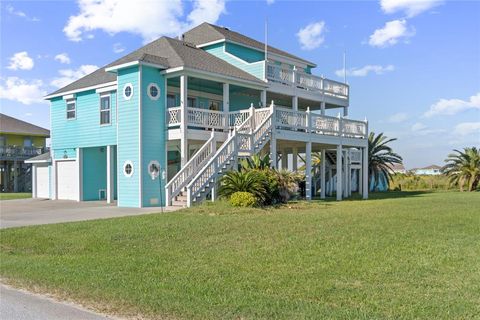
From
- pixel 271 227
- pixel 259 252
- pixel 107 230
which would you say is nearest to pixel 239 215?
pixel 271 227

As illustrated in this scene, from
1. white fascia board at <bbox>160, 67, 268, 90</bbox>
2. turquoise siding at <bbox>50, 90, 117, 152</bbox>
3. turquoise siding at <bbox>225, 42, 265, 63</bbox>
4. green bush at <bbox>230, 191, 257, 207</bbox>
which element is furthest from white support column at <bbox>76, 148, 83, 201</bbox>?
green bush at <bbox>230, 191, 257, 207</bbox>

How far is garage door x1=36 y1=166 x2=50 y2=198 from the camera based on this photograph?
2922 centimetres

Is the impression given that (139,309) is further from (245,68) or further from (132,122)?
(245,68)

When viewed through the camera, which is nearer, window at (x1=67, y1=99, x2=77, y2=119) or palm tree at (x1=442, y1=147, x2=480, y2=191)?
window at (x1=67, y1=99, x2=77, y2=119)

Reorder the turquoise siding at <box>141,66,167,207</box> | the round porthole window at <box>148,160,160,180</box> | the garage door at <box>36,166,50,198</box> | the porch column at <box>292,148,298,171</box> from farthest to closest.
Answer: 1. the garage door at <box>36,166,50,198</box>
2. the porch column at <box>292,148,298,171</box>
3. the round porthole window at <box>148,160,160,180</box>
4. the turquoise siding at <box>141,66,167,207</box>

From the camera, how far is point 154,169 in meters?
20.7

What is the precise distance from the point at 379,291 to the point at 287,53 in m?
27.1

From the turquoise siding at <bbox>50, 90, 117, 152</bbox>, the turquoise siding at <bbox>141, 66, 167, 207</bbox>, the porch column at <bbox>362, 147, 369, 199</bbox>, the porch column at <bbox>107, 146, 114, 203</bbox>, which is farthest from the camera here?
the porch column at <bbox>362, 147, 369, 199</bbox>

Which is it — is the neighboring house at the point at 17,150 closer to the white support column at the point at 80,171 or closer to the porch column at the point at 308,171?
the white support column at the point at 80,171

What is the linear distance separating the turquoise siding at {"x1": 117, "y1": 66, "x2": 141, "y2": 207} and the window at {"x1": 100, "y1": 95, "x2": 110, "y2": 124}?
105 inches

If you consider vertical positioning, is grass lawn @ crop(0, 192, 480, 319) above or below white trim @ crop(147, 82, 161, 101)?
below

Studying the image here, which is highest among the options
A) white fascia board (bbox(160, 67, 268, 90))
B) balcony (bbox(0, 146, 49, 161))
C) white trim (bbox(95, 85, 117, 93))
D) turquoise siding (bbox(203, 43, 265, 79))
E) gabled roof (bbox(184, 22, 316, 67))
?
gabled roof (bbox(184, 22, 316, 67))

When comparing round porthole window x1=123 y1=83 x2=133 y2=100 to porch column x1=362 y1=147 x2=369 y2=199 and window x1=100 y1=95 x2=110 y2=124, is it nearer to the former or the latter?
window x1=100 y1=95 x2=110 y2=124

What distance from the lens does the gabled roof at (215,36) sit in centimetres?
2683
